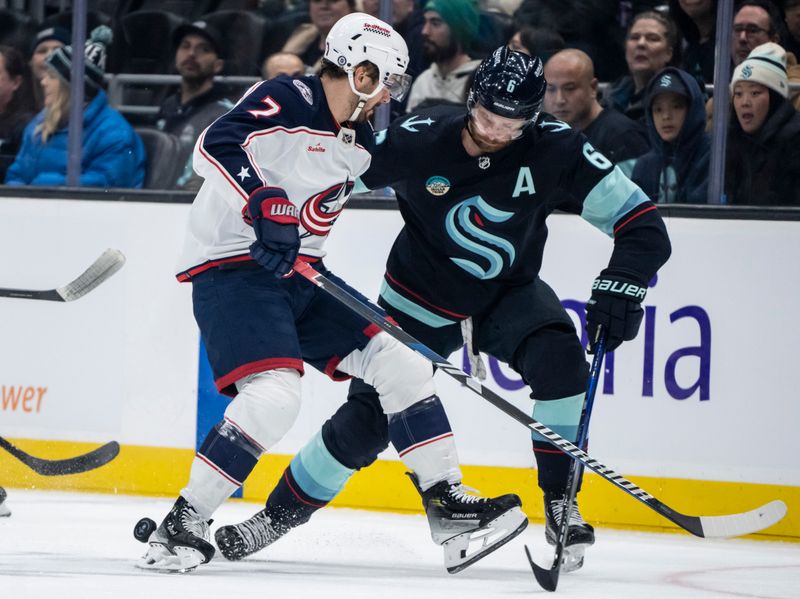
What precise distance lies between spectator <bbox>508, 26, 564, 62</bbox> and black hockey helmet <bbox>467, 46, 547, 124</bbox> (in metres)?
1.18

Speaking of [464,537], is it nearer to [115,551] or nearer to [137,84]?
[115,551]

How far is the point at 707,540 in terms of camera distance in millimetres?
3887

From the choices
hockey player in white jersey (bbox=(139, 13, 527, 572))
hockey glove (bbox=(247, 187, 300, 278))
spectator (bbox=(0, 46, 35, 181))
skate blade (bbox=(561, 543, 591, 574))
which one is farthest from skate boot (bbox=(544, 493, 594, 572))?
spectator (bbox=(0, 46, 35, 181))

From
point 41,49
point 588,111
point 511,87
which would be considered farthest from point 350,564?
point 41,49

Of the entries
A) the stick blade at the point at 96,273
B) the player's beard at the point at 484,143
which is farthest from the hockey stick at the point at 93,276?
the player's beard at the point at 484,143

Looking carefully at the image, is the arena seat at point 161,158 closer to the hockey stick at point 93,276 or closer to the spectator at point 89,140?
the spectator at point 89,140

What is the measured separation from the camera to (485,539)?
2.94 m

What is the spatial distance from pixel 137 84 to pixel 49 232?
0.60m

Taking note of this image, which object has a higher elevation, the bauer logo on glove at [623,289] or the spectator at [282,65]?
the spectator at [282,65]

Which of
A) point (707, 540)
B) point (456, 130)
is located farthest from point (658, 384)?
point (456, 130)

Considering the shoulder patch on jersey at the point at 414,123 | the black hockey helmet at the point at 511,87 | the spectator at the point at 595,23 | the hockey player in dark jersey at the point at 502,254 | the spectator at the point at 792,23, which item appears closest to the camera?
the black hockey helmet at the point at 511,87

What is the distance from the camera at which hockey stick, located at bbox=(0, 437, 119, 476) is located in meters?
3.75

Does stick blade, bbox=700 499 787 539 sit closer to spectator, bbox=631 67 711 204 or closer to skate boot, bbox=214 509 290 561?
skate boot, bbox=214 509 290 561

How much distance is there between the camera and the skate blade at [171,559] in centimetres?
284
